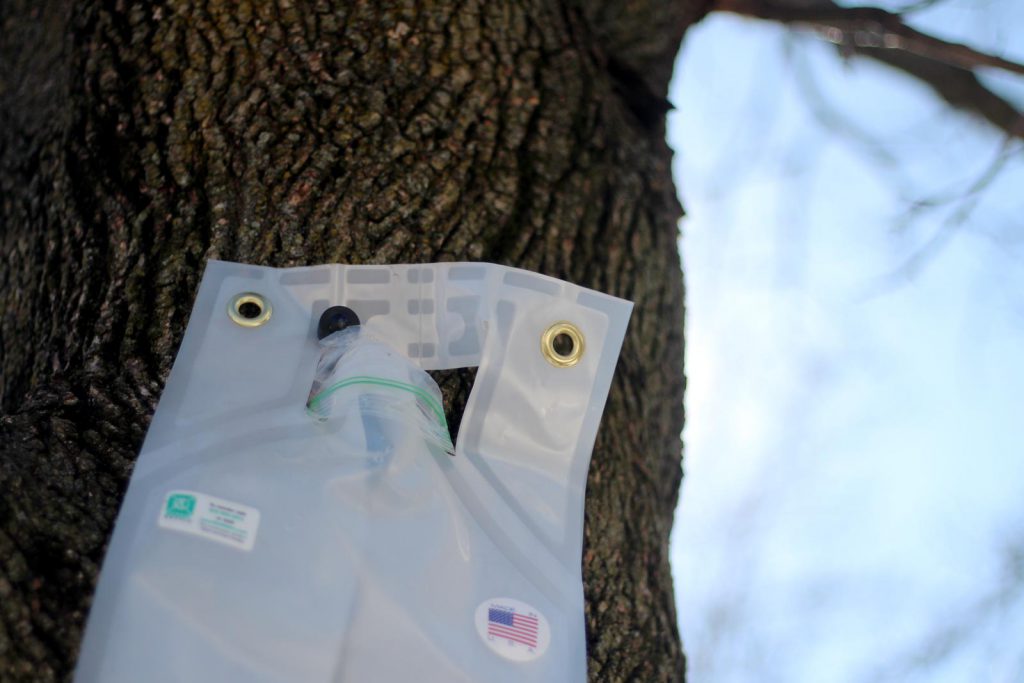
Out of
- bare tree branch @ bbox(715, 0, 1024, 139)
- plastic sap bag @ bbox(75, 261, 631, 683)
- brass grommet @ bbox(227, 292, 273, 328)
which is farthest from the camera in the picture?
bare tree branch @ bbox(715, 0, 1024, 139)

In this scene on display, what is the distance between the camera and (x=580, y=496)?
91 centimetres

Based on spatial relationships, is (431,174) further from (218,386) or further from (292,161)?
(218,386)

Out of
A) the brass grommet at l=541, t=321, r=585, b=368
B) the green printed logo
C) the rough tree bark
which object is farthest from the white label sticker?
the brass grommet at l=541, t=321, r=585, b=368

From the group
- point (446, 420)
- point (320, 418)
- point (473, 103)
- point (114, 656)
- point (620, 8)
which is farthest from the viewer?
point (620, 8)

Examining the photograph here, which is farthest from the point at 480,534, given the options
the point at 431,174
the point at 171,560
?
the point at 431,174

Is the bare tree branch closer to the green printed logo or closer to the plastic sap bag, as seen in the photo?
the plastic sap bag

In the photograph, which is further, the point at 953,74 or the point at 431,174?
the point at 953,74

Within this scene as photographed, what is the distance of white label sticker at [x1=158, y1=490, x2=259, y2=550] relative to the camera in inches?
28.0

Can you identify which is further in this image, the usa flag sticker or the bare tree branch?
the bare tree branch

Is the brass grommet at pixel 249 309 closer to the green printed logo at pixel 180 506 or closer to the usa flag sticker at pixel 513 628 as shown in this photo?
the green printed logo at pixel 180 506

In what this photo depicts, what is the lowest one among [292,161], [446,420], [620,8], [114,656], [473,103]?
[114,656]

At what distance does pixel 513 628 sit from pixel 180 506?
0.27m

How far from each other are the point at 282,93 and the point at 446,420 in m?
0.44

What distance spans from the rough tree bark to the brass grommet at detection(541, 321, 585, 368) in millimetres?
98
